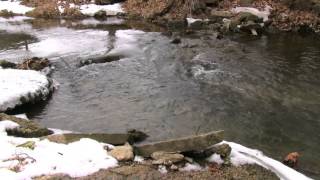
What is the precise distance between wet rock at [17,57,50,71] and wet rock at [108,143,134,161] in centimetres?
1204

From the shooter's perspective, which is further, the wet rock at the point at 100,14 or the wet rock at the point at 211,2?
the wet rock at the point at 100,14

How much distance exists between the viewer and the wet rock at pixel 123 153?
36.2 feet

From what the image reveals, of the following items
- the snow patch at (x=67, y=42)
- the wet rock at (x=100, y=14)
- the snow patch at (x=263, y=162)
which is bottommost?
the snow patch at (x=263, y=162)

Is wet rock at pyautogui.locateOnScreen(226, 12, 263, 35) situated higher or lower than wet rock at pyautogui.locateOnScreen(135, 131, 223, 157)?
higher

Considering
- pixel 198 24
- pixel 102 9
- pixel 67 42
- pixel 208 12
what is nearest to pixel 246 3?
pixel 208 12

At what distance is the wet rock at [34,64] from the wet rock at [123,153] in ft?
39.5

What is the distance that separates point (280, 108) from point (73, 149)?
8.55 meters

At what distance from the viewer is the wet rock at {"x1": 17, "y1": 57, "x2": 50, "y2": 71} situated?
22109 mm

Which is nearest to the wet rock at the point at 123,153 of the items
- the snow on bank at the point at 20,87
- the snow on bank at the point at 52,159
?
the snow on bank at the point at 52,159

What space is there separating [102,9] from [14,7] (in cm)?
1064

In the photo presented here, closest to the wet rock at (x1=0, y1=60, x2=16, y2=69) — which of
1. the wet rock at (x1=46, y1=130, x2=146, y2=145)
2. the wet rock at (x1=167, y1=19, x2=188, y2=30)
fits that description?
the wet rock at (x1=46, y1=130, x2=146, y2=145)

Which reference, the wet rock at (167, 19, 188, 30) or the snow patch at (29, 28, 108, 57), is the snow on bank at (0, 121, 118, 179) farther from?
the wet rock at (167, 19, 188, 30)

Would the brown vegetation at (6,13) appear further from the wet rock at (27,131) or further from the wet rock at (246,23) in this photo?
the wet rock at (27,131)

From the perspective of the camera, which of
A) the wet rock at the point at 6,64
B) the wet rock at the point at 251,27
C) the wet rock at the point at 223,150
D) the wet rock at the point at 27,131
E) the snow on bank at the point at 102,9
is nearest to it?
the wet rock at the point at 223,150
